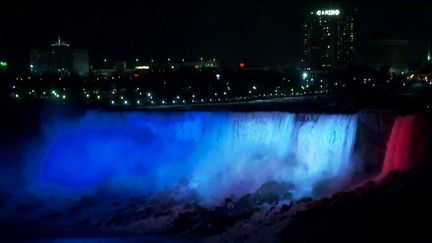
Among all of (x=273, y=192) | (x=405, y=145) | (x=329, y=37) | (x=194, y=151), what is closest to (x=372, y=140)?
(x=405, y=145)

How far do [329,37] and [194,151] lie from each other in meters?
146

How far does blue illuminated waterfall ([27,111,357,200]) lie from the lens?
2977cm

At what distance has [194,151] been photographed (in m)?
35.1

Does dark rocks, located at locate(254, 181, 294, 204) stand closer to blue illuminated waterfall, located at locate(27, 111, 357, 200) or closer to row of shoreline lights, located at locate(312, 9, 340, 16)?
blue illuminated waterfall, located at locate(27, 111, 357, 200)

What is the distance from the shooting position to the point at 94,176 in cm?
3669

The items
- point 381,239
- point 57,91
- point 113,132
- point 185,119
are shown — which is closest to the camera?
point 381,239

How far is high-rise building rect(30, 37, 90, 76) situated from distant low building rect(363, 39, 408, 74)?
158 ft

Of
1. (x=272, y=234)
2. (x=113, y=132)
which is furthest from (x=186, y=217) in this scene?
(x=113, y=132)

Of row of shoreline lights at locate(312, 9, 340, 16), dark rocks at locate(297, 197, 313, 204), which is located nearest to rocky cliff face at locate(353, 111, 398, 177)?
dark rocks at locate(297, 197, 313, 204)

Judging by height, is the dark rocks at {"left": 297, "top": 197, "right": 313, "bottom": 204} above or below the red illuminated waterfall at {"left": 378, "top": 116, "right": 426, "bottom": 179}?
below

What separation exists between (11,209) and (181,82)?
39.0 m

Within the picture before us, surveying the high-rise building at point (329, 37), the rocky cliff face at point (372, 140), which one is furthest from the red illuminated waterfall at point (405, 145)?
the high-rise building at point (329, 37)

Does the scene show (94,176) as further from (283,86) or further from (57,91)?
(283,86)

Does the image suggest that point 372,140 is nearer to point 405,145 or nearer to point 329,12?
point 405,145
